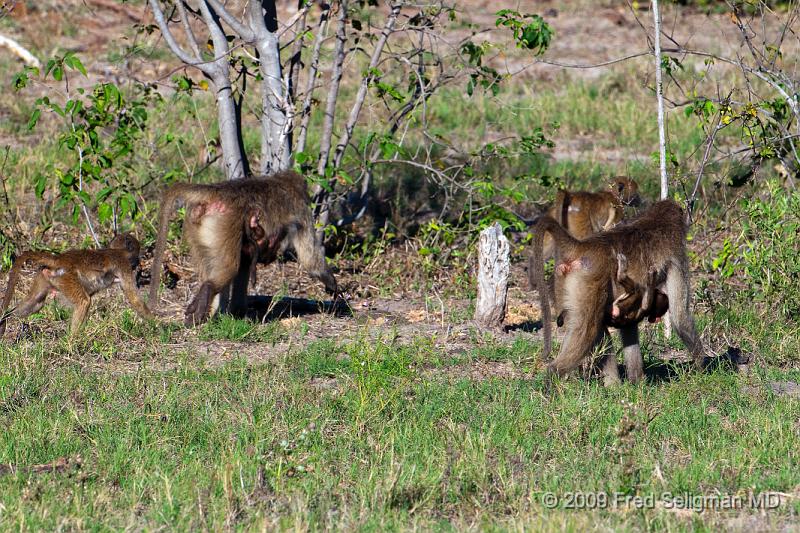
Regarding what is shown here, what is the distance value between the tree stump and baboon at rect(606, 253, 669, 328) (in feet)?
6.53

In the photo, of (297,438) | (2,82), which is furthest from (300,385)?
(2,82)

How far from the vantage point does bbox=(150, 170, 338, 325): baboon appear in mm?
8164

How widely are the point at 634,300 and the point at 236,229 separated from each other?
3101 mm

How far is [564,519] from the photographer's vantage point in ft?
16.3

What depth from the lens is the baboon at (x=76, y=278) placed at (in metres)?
7.98

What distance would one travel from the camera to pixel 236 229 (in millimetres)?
8305

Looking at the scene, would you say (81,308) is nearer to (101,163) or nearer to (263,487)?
(101,163)

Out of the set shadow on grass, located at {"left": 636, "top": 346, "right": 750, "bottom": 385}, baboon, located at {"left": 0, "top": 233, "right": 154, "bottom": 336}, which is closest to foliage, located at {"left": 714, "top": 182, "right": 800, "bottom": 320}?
shadow on grass, located at {"left": 636, "top": 346, "right": 750, "bottom": 385}

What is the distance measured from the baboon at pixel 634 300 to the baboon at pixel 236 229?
9.85 ft

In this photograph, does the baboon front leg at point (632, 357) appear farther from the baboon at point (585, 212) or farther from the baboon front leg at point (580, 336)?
the baboon at point (585, 212)

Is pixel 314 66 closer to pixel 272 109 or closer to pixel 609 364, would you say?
pixel 272 109

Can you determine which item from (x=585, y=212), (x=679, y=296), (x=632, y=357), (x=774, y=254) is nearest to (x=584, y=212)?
(x=585, y=212)

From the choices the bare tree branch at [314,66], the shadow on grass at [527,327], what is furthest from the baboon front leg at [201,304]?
the shadow on grass at [527,327]

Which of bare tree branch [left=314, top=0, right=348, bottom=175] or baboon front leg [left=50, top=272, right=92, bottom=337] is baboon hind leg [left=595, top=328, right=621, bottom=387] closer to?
bare tree branch [left=314, top=0, right=348, bottom=175]
